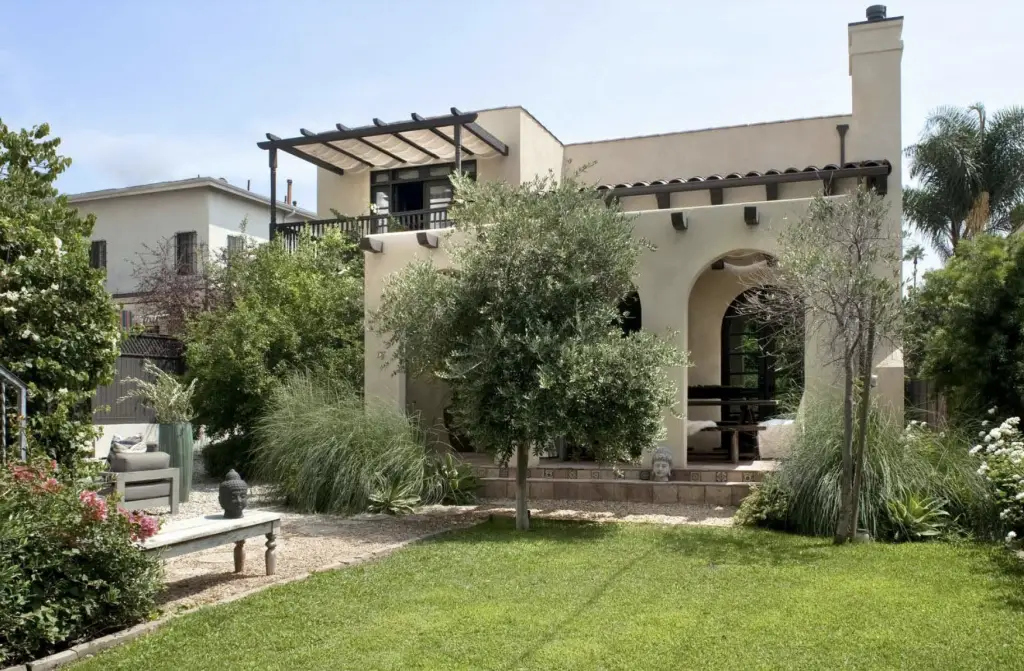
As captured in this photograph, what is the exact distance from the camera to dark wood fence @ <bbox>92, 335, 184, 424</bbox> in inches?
651

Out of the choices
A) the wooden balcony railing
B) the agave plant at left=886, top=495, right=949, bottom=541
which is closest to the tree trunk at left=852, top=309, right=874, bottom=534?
the agave plant at left=886, top=495, right=949, bottom=541

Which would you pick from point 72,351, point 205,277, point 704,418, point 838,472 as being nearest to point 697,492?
point 838,472

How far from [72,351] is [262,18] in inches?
168

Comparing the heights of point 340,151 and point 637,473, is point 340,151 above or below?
above

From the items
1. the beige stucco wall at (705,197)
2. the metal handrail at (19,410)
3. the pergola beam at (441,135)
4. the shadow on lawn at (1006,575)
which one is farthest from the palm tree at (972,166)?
the metal handrail at (19,410)

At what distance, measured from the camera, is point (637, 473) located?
421 inches

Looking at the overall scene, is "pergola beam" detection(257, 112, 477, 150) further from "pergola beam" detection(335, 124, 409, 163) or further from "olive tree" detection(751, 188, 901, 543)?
"olive tree" detection(751, 188, 901, 543)

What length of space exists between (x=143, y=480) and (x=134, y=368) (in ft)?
28.0

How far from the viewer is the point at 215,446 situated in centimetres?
1343

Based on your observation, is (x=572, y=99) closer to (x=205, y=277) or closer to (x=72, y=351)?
(x=72, y=351)

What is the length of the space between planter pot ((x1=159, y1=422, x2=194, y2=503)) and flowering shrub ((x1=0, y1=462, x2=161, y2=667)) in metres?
5.27

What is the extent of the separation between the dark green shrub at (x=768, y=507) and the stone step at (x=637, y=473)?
140 cm

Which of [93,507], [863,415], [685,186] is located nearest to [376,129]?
[685,186]

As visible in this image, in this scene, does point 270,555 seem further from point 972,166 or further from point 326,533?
point 972,166
